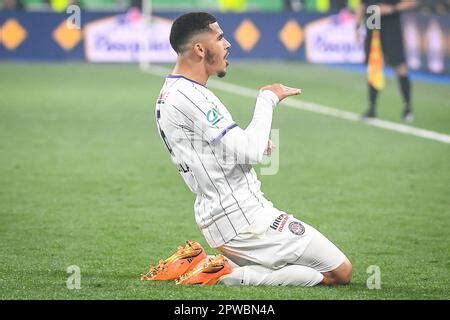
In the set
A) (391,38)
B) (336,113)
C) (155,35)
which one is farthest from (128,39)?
(391,38)

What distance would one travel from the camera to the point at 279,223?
6148 mm

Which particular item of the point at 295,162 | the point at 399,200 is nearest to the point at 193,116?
the point at 399,200

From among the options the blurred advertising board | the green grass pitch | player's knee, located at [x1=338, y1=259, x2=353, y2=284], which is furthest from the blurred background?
player's knee, located at [x1=338, y1=259, x2=353, y2=284]

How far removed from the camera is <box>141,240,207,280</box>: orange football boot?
20.5 feet

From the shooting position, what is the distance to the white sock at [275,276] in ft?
20.1

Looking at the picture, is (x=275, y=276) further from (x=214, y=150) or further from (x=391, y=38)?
(x=391, y=38)

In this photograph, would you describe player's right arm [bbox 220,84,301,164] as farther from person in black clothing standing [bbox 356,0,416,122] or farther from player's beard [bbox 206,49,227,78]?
person in black clothing standing [bbox 356,0,416,122]

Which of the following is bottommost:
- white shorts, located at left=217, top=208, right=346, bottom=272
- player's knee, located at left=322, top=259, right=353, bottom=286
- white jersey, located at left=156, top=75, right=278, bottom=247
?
player's knee, located at left=322, top=259, right=353, bottom=286

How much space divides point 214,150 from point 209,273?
2.29ft

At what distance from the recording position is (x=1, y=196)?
31.6 ft

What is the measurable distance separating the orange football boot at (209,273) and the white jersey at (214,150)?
0.48ft

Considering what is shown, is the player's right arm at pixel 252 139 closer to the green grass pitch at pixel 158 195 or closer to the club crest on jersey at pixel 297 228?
the club crest on jersey at pixel 297 228

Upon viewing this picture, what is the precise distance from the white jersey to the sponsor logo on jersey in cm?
11
